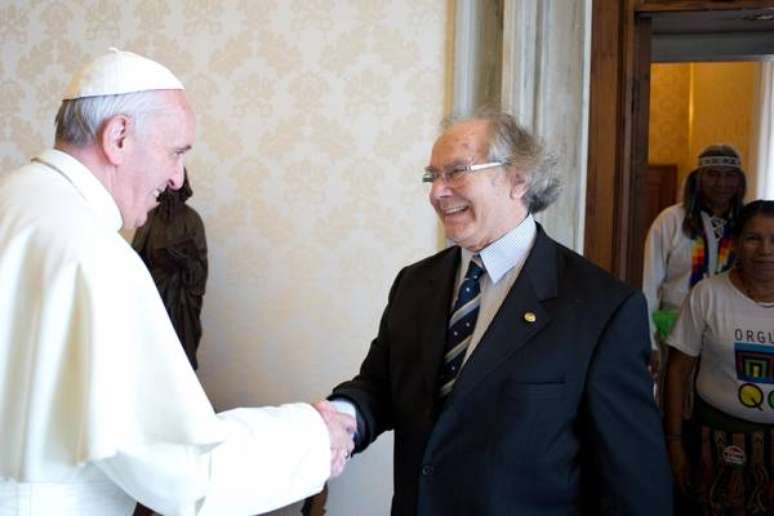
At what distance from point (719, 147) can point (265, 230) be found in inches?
94.5

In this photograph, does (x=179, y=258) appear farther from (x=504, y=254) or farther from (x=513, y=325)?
(x=513, y=325)

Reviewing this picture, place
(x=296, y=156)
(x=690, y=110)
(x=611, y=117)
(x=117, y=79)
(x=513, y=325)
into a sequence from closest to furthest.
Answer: (x=117, y=79) → (x=513, y=325) → (x=611, y=117) → (x=296, y=156) → (x=690, y=110)

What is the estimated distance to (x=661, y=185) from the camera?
880 cm

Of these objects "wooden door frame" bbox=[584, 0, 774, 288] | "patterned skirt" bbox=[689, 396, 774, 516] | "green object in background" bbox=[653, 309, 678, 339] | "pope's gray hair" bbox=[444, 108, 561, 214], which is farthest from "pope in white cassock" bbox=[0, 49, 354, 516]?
"green object in background" bbox=[653, 309, 678, 339]

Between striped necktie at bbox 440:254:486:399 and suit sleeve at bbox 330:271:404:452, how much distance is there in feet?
0.82

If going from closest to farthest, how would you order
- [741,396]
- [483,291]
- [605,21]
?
[483,291], [741,396], [605,21]

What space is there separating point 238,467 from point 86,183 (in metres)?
0.56

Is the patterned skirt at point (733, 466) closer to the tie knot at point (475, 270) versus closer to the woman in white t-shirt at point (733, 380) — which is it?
the woman in white t-shirt at point (733, 380)

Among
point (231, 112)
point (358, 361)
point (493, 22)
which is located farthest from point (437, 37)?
point (358, 361)

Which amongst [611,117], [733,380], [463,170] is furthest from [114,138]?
[611,117]

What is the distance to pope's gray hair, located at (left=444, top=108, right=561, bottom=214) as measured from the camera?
1.86 metres

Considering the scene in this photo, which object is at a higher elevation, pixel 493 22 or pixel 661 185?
pixel 493 22

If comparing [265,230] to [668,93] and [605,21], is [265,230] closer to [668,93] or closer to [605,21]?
[605,21]

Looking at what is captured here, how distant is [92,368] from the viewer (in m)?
1.32
